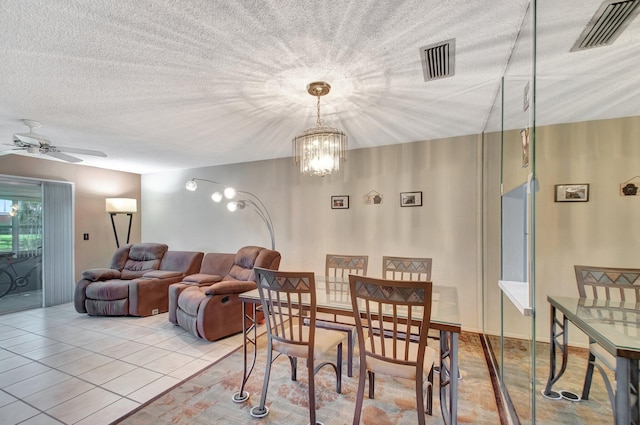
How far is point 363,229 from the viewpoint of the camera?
13.4 ft

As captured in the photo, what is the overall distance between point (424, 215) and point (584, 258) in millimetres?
1867

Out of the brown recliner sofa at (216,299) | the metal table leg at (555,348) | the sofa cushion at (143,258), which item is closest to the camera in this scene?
the metal table leg at (555,348)

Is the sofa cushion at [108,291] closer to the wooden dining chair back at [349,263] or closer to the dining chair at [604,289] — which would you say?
the wooden dining chair back at [349,263]

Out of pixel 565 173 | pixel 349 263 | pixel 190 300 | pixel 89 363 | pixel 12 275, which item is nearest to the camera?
pixel 565 173

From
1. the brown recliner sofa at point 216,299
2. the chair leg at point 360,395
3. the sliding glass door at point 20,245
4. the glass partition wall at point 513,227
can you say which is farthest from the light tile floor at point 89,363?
the glass partition wall at point 513,227

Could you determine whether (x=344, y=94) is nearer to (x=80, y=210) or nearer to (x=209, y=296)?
(x=209, y=296)

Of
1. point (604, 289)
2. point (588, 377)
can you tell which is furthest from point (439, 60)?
point (588, 377)

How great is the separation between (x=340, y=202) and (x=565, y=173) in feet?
9.05

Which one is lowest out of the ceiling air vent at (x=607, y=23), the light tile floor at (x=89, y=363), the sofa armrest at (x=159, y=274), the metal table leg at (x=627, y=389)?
the light tile floor at (x=89, y=363)

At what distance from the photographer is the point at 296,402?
2.12m

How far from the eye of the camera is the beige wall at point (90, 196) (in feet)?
15.0

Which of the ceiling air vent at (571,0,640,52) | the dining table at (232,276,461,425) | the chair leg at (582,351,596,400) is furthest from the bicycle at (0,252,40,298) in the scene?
the ceiling air vent at (571,0,640,52)

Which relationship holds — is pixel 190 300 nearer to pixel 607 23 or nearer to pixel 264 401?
pixel 264 401

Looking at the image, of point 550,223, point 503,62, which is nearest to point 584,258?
point 550,223
